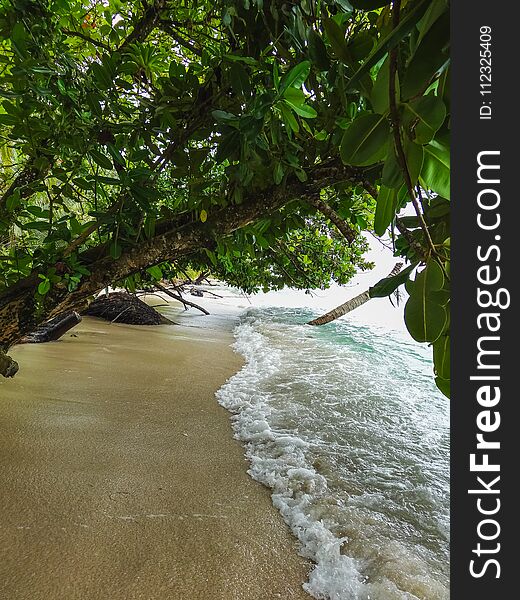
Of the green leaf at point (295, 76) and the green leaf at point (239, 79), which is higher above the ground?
the green leaf at point (239, 79)

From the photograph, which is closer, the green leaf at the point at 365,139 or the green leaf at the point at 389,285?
the green leaf at the point at 365,139

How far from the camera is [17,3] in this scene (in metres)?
1.16

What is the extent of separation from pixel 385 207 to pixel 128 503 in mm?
1408

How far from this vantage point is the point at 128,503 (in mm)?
1464

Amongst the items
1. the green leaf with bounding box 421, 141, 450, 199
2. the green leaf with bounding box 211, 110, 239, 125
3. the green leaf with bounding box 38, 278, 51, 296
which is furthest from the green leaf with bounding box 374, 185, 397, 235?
the green leaf with bounding box 38, 278, 51, 296

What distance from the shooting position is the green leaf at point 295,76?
2.43ft

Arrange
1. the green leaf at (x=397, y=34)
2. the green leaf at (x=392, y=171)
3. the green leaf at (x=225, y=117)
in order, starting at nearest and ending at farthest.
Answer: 1. the green leaf at (x=397, y=34)
2. the green leaf at (x=392, y=171)
3. the green leaf at (x=225, y=117)

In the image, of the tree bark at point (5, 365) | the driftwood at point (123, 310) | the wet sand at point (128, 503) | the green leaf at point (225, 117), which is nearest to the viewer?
the green leaf at point (225, 117)

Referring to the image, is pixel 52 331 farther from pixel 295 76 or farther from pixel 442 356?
pixel 442 356

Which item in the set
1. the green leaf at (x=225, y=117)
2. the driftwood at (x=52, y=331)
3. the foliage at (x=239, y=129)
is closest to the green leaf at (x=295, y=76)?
the foliage at (x=239, y=129)

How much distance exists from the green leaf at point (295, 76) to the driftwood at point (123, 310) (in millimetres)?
5403

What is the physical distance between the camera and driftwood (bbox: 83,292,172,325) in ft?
19.3

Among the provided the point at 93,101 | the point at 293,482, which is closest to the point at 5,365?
the point at 93,101

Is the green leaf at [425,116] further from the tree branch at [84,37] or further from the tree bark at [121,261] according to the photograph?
the tree branch at [84,37]
